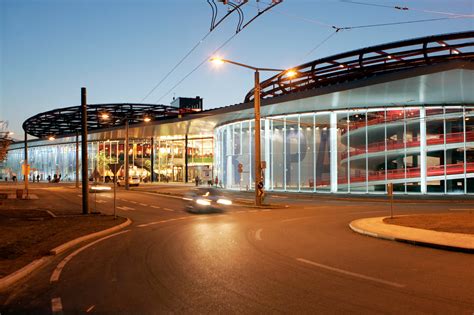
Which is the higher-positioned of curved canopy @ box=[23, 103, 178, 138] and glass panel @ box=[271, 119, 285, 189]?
curved canopy @ box=[23, 103, 178, 138]

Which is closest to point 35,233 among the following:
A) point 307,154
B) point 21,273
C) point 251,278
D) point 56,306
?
point 21,273

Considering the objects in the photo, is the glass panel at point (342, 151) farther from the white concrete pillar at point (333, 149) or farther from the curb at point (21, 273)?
the curb at point (21, 273)

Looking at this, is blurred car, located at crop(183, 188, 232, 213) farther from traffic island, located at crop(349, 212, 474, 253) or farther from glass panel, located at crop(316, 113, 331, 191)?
glass panel, located at crop(316, 113, 331, 191)

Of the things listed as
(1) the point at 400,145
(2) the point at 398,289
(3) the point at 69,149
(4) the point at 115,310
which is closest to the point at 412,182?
(1) the point at 400,145

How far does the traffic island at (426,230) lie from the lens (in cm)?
1111

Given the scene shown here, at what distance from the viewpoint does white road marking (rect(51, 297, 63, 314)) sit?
6.11 meters

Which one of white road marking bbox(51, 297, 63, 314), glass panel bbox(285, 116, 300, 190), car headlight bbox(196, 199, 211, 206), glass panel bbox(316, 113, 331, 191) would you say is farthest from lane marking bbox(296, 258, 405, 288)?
glass panel bbox(285, 116, 300, 190)

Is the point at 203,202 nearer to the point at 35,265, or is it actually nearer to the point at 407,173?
the point at 35,265

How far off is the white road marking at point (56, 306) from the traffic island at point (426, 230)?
894cm

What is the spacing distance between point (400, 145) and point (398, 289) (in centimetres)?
3300

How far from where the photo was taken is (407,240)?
38.9ft

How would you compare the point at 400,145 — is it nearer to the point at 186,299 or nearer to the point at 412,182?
the point at 412,182

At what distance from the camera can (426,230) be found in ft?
44.0

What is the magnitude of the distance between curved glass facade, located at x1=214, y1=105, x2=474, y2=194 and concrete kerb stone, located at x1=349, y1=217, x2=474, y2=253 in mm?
23706
